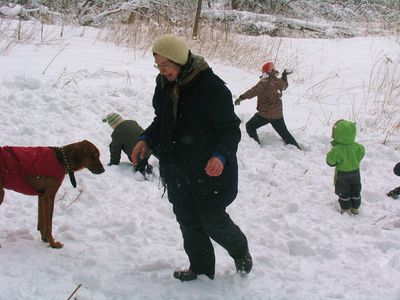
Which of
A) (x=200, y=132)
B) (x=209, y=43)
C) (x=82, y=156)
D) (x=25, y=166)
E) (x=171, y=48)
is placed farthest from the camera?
(x=209, y=43)

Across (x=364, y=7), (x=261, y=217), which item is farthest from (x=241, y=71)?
(x=364, y=7)

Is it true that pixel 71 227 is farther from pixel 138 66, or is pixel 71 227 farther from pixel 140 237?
pixel 138 66

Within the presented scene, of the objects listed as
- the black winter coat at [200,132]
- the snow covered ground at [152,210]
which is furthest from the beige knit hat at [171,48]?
the snow covered ground at [152,210]

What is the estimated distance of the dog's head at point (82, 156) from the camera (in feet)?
11.0

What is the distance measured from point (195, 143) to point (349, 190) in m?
2.50

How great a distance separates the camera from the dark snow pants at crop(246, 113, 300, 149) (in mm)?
6211

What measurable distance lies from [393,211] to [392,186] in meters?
0.63

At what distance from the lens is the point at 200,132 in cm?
276

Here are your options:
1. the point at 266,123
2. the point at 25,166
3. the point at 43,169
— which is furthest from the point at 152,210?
the point at 266,123

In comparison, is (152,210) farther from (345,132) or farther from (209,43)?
(209,43)

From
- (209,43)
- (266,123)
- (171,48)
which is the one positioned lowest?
(266,123)

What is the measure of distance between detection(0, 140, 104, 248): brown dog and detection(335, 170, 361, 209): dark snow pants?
8.44ft

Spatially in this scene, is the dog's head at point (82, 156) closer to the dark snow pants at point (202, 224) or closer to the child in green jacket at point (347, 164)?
the dark snow pants at point (202, 224)

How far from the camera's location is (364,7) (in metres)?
20.7
